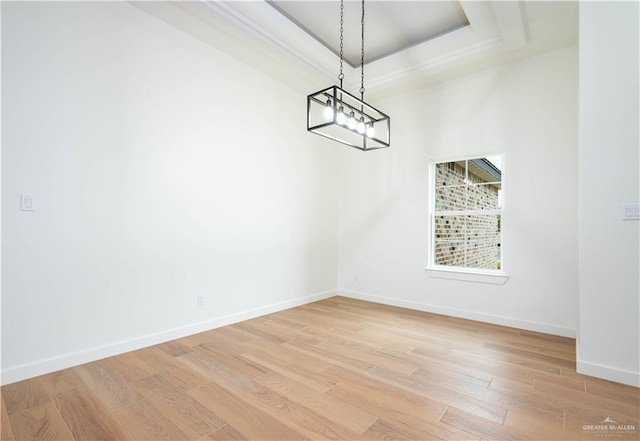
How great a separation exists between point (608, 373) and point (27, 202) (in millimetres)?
4360

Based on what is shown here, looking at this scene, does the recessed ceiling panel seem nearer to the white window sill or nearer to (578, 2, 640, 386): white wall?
(578, 2, 640, 386): white wall

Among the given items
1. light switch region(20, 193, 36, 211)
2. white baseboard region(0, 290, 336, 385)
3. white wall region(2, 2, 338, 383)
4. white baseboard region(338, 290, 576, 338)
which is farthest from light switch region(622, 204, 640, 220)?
light switch region(20, 193, 36, 211)

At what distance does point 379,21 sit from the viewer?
3.35 m

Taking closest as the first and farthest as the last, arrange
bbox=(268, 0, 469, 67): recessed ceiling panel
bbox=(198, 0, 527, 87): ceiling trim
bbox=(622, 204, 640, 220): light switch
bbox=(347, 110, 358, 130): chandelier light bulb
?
bbox=(622, 204, 640, 220): light switch < bbox=(347, 110, 358, 130): chandelier light bulb < bbox=(198, 0, 527, 87): ceiling trim < bbox=(268, 0, 469, 67): recessed ceiling panel

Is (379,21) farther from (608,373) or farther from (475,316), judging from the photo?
(608,373)

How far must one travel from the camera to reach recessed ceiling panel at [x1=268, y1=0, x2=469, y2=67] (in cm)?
311

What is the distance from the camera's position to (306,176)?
4621mm

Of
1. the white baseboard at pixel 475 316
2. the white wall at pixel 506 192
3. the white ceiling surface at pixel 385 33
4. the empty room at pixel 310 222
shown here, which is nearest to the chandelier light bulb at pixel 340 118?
the empty room at pixel 310 222

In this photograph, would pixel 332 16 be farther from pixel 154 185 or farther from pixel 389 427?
pixel 389 427

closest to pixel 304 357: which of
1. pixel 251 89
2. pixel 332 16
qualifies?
pixel 251 89

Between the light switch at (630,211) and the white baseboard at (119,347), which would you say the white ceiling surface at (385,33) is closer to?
the light switch at (630,211)

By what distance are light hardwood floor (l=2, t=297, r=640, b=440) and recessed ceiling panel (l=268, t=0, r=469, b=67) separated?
10.7 feet

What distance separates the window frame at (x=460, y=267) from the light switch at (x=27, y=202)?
4.01 m

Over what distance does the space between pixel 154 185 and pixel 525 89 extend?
13.3ft
